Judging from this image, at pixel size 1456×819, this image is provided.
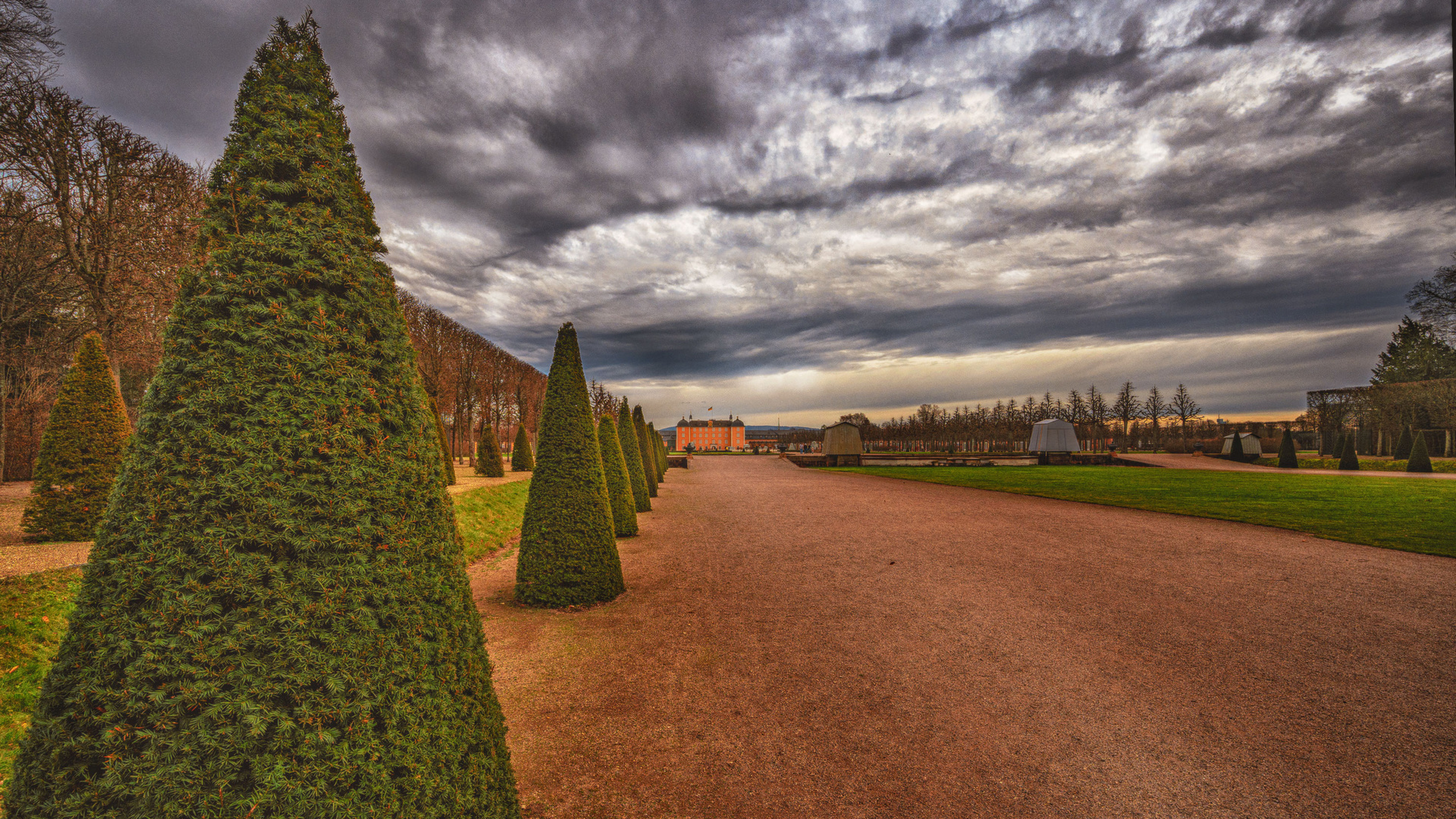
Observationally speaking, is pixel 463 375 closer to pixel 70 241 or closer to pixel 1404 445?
pixel 70 241

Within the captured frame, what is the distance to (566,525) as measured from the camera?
7.99m

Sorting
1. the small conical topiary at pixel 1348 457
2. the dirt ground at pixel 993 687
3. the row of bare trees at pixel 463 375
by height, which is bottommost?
the dirt ground at pixel 993 687

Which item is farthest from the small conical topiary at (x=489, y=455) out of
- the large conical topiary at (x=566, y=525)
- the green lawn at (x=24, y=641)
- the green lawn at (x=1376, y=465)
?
the green lawn at (x=1376, y=465)

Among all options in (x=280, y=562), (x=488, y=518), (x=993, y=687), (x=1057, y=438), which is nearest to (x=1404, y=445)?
(x=1057, y=438)

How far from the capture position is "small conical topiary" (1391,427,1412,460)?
35.5m

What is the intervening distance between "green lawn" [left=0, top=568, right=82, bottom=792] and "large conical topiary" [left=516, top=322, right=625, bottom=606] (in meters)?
4.43

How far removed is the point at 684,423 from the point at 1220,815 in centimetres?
11689

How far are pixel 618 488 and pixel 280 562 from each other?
1153 centimetres

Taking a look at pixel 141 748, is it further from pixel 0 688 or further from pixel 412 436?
pixel 0 688

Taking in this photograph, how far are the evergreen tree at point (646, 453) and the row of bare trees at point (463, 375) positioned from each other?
834cm

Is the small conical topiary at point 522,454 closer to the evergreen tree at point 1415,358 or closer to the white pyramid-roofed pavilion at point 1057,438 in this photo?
the white pyramid-roofed pavilion at point 1057,438

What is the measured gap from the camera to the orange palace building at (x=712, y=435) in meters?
119

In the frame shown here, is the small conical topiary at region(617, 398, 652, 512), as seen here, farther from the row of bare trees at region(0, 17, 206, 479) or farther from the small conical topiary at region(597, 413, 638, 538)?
the row of bare trees at region(0, 17, 206, 479)

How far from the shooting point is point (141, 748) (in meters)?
1.73
